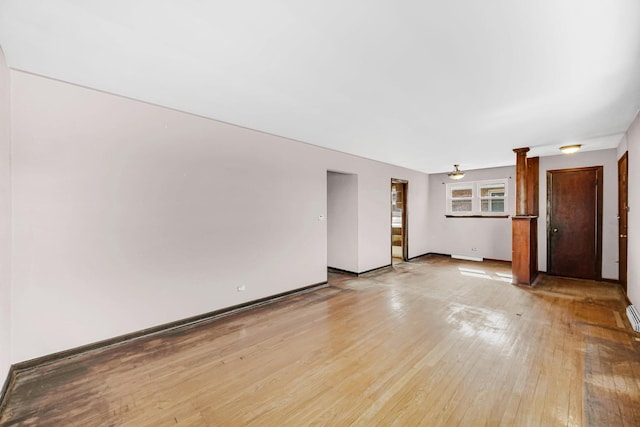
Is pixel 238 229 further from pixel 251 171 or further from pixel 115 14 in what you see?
pixel 115 14

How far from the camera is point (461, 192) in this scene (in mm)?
8016

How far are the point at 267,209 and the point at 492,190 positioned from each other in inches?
249

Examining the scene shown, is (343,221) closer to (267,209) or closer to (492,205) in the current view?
(267,209)

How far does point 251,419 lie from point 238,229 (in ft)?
7.82

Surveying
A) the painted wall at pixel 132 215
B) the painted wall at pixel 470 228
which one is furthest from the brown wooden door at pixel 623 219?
the painted wall at pixel 132 215

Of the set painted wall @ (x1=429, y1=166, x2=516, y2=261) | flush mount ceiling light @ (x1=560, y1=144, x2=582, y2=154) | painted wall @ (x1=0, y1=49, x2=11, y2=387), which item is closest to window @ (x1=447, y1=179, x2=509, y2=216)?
painted wall @ (x1=429, y1=166, x2=516, y2=261)

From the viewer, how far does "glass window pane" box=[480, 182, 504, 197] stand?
24.0 ft

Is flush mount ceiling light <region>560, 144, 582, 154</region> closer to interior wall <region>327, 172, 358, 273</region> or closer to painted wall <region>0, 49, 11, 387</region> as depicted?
interior wall <region>327, 172, 358, 273</region>

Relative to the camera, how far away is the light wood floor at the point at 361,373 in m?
1.88

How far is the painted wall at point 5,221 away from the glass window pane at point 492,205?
8.76m

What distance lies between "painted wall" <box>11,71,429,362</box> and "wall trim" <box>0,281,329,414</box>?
0.06 m

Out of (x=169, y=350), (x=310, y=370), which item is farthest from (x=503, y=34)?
(x=169, y=350)

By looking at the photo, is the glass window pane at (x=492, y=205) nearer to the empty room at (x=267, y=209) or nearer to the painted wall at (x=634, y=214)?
the empty room at (x=267, y=209)

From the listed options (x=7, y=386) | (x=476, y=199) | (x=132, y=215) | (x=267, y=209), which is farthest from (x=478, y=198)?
(x=7, y=386)
